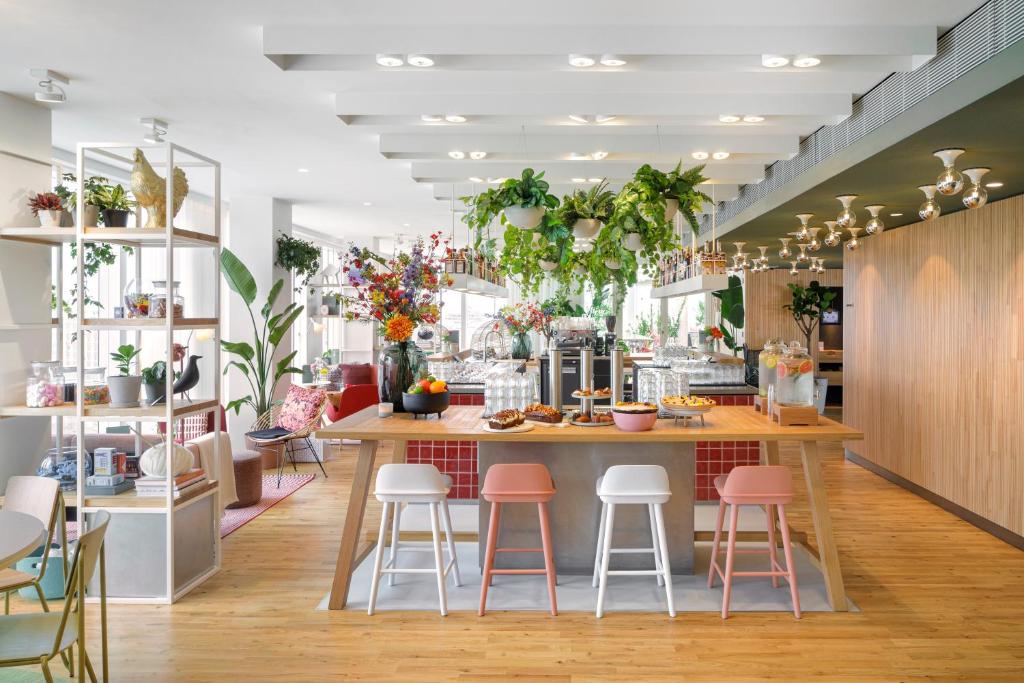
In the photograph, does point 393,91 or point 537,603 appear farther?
point 393,91

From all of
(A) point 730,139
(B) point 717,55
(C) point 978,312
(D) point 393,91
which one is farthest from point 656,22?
(C) point 978,312

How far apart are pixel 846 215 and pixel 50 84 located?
4.83 meters

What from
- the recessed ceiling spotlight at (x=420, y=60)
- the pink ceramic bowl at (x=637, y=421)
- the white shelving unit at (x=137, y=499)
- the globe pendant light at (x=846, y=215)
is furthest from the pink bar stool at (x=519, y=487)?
the globe pendant light at (x=846, y=215)

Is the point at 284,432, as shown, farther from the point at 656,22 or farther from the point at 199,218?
the point at 656,22

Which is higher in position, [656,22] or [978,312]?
[656,22]

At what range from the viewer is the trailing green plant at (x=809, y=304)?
12875 mm

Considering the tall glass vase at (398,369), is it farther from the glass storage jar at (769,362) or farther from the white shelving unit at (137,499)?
the glass storage jar at (769,362)

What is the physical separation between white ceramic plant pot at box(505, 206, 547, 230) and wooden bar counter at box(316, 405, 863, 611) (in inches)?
48.7

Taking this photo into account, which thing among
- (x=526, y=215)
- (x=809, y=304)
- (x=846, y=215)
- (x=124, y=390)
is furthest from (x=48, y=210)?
(x=809, y=304)

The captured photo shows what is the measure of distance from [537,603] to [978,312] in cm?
409

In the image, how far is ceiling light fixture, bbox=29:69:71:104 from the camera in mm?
4305

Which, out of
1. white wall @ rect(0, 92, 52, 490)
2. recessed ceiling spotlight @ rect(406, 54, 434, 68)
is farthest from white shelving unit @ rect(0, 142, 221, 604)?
recessed ceiling spotlight @ rect(406, 54, 434, 68)

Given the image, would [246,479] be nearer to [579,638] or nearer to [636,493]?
[579,638]

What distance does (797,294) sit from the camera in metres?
13.0
